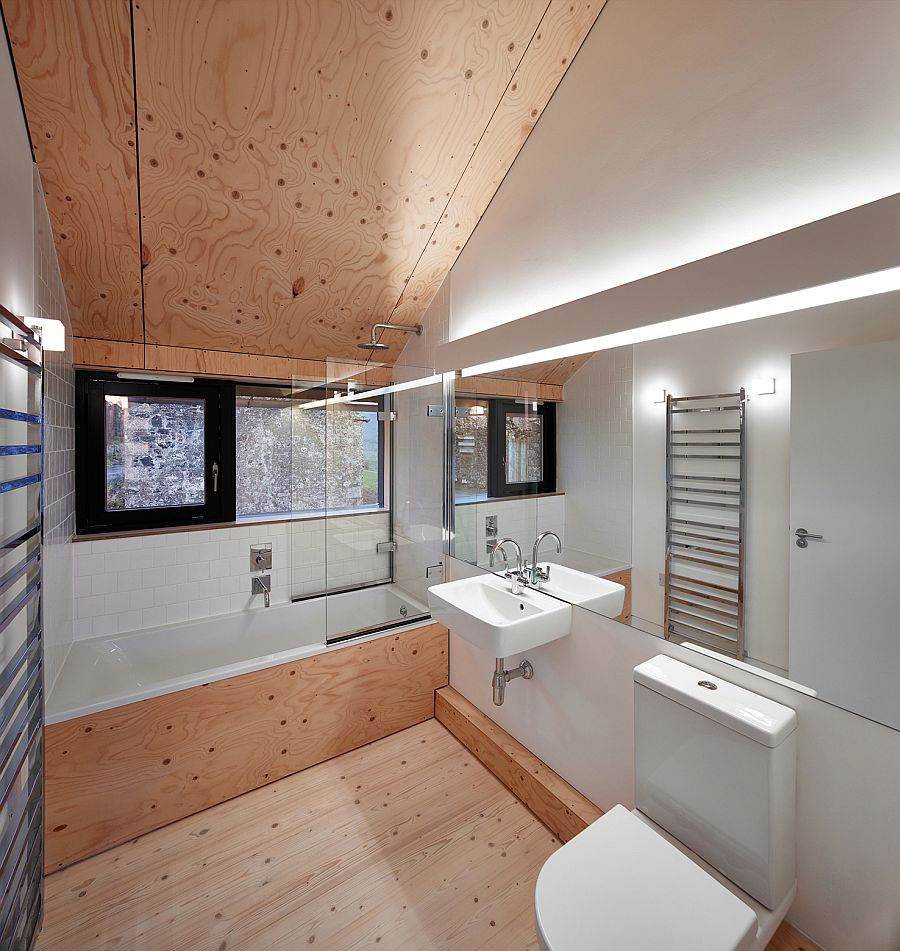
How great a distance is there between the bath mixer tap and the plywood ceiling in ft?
4.87

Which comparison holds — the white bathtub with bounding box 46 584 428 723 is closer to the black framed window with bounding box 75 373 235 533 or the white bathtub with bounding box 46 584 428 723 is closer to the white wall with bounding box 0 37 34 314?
the black framed window with bounding box 75 373 235 533

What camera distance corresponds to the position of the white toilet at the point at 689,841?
1.06 metres

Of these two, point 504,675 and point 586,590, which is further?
point 504,675

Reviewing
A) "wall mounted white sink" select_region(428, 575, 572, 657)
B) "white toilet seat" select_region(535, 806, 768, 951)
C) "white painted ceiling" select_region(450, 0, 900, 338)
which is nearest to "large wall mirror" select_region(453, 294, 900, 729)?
"wall mounted white sink" select_region(428, 575, 572, 657)

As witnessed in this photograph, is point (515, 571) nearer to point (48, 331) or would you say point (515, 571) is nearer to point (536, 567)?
point (536, 567)

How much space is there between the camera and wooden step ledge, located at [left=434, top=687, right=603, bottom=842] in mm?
1914

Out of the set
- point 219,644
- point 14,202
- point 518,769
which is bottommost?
point 518,769

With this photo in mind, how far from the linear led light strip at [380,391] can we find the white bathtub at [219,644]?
104 cm

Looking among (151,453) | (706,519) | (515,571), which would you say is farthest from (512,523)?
(151,453)

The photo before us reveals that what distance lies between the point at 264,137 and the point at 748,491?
200 cm

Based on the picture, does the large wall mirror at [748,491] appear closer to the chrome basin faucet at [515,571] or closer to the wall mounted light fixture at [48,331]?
the chrome basin faucet at [515,571]

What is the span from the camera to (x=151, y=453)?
9.20 feet

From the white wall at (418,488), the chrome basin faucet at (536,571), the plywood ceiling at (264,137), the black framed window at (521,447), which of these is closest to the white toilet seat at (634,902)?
the chrome basin faucet at (536,571)

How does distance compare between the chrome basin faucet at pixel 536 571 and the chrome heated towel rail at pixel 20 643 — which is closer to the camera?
the chrome heated towel rail at pixel 20 643
